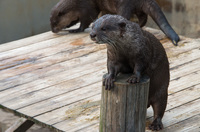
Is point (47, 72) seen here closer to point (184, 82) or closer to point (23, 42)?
point (23, 42)

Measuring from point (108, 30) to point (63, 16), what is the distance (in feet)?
9.80

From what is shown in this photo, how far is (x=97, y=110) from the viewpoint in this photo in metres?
3.94

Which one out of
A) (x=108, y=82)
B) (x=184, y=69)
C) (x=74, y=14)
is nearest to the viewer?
(x=108, y=82)

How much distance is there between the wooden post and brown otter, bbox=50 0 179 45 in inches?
91.4

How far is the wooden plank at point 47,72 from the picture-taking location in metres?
4.52

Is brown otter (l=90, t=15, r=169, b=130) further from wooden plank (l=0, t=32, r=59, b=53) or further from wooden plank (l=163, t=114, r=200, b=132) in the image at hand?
wooden plank (l=0, t=32, r=59, b=53)

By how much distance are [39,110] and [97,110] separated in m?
0.45

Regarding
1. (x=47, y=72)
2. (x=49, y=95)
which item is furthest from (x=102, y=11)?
(x=49, y=95)

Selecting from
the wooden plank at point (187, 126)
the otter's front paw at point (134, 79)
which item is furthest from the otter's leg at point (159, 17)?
the otter's front paw at point (134, 79)

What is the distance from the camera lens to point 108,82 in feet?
10.4

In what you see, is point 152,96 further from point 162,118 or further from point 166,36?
point 166,36

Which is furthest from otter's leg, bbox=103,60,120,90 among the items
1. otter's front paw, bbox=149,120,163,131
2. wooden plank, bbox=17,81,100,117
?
wooden plank, bbox=17,81,100,117

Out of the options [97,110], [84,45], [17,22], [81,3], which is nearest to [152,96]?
[97,110]

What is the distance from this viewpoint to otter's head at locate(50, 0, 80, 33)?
233 inches
